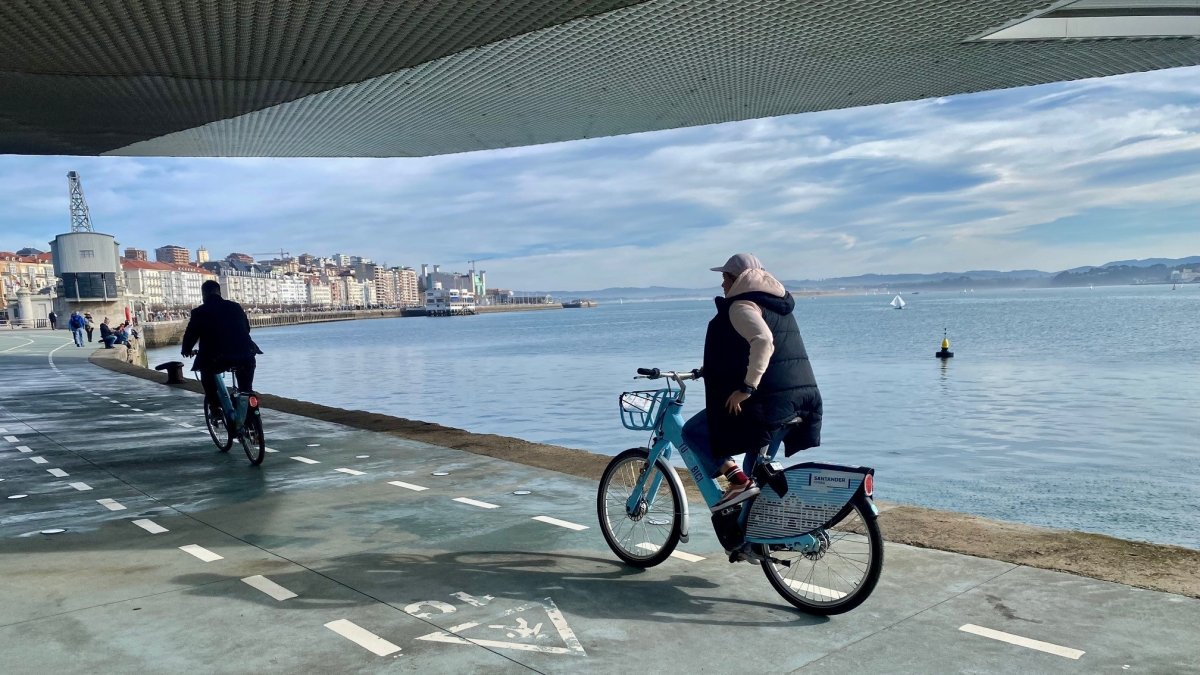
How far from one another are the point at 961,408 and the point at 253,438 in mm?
22839

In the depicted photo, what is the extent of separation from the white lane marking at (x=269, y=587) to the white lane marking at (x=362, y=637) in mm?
593

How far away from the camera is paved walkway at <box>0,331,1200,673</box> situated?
3.78 m

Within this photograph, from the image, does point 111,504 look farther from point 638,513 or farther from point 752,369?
point 752,369

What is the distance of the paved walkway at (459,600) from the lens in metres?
3.78

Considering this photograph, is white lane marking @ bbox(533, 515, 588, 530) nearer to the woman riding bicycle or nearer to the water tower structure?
the woman riding bicycle

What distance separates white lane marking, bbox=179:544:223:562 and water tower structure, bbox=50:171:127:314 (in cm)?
7437

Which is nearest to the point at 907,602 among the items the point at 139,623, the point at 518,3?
the point at 139,623

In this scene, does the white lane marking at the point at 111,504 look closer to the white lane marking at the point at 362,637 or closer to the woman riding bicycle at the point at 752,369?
the white lane marking at the point at 362,637

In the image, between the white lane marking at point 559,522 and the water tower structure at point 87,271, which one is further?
the water tower structure at point 87,271

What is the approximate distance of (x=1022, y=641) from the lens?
3.79m

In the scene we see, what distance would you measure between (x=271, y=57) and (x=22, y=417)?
7710mm

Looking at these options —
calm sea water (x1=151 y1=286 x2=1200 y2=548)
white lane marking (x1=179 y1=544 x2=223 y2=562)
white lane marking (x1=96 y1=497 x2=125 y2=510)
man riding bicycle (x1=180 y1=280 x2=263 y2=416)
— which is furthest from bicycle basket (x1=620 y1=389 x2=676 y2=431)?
calm sea water (x1=151 y1=286 x2=1200 y2=548)

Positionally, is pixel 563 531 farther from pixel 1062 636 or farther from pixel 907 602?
pixel 1062 636

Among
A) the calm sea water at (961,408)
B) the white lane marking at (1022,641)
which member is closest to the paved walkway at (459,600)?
the white lane marking at (1022,641)
